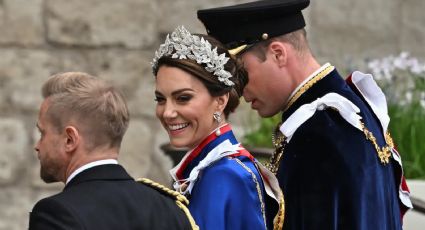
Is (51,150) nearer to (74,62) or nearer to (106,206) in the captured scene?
(106,206)

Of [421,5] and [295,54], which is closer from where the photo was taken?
[295,54]

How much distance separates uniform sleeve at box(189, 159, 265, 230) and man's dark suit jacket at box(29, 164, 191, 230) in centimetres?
24

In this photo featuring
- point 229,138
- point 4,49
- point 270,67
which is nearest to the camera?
point 229,138

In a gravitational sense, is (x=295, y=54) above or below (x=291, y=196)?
above

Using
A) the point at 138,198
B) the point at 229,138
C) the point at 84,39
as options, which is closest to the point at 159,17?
the point at 84,39

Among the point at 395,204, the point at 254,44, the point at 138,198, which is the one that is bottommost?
the point at 395,204

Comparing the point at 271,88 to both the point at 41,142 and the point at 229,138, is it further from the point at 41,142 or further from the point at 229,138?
the point at 41,142

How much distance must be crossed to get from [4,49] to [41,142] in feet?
12.2

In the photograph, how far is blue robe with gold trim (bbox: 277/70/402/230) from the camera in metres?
4.41

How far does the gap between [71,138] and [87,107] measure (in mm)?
98

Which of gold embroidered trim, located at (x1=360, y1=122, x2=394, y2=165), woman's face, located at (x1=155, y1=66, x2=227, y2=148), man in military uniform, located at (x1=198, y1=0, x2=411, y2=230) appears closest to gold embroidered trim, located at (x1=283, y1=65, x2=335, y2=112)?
man in military uniform, located at (x1=198, y1=0, x2=411, y2=230)

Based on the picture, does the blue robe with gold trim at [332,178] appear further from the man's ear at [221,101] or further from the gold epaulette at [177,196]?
the gold epaulette at [177,196]

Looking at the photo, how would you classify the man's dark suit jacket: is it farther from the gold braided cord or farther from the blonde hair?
the gold braided cord

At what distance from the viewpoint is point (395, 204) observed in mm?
4648
